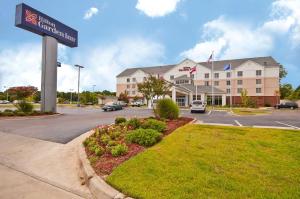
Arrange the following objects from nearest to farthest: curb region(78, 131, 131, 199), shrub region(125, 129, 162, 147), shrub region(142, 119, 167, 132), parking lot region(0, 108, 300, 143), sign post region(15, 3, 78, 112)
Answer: curb region(78, 131, 131, 199) < shrub region(125, 129, 162, 147) < shrub region(142, 119, 167, 132) < parking lot region(0, 108, 300, 143) < sign post region(15, 3, 78, 112)

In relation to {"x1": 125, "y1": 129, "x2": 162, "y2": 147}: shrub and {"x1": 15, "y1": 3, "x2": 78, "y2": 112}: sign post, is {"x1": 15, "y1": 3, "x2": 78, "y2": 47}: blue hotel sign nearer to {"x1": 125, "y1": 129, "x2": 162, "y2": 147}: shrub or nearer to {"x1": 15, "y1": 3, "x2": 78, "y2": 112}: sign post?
{"x1": 15, "y1": 3, "x2": 78, "y2": 112}: sign post

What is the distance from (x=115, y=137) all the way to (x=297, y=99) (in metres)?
65.0

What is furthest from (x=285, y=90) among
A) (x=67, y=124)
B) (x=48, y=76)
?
(x=67, y=124)

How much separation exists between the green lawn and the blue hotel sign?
71.7 feet

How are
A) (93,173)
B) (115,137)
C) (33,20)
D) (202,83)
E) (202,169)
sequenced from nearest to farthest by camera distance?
(202,169)
(93,173)
(115,137)
(33,20)
(202,83)

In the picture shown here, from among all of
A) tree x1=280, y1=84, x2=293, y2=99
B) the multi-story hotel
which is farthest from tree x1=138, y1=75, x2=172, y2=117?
tree x1=280, y1=84, x2=293, y2=99

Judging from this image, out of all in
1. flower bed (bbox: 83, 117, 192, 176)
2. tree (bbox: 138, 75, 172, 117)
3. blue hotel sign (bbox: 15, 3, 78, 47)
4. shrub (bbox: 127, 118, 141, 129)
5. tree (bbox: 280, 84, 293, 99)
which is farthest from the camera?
tree (bbox: 280, 84, 293, 99)

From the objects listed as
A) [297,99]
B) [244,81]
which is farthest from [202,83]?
[297,99]

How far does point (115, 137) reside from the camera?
884cm

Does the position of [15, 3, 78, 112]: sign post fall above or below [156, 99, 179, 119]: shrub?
above

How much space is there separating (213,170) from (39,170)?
5.09 meters

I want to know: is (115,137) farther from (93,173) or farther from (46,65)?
(46,65)

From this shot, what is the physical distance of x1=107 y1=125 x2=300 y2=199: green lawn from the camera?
4281 mm

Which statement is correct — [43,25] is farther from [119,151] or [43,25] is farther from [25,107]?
[119,151]
